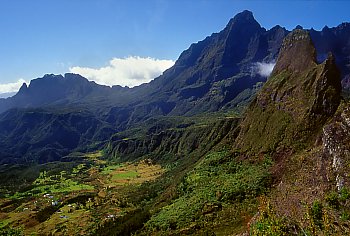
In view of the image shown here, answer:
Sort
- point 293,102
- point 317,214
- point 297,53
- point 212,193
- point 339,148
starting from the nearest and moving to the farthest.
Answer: point 317,214 → point 339,148 → point 212,193 → point 293,102 → point 297,53

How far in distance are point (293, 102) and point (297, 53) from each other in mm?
28626

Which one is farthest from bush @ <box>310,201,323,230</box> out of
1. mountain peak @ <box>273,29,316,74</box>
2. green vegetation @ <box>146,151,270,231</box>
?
mountain peak @ <box>273,29,316,74</box>

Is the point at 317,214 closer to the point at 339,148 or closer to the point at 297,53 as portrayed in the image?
the point at 339,148

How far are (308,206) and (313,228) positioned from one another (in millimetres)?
7338

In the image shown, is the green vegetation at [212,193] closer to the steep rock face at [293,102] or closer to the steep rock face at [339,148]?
the steep rock face at [293,102]

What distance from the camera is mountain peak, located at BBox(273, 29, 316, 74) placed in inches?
4548

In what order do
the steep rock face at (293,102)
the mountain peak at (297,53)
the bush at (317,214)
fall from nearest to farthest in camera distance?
the bush at (317,214) → the steep rock face at (293,102) → the mountain peak at (297,53)

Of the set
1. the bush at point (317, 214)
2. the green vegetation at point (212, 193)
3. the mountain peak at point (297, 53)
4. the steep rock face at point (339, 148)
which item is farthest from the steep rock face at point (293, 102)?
the bush at point (317, 214)

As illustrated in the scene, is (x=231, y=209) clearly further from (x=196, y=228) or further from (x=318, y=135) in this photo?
(x=318, y=135)

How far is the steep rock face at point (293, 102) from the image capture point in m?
90.7

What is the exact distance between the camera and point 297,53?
124188mm

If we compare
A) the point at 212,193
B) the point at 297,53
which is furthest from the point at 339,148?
the point at 297,53

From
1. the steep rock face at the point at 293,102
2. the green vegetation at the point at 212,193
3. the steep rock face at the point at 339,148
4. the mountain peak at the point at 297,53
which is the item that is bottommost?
the green vegetation at the point at 212,193

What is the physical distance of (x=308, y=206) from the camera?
1933 inches
